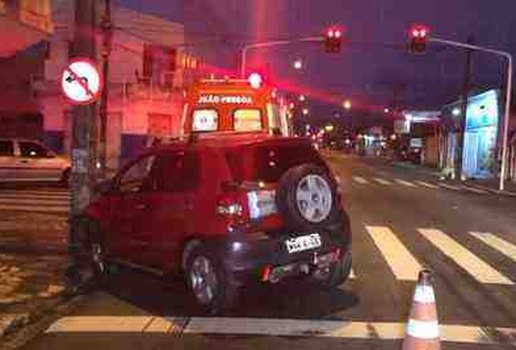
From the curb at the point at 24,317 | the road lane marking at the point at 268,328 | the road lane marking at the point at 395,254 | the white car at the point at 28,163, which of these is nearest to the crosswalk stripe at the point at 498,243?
the road lane marking at the point at 395,254

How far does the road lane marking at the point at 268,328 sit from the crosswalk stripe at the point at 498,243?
239 inches

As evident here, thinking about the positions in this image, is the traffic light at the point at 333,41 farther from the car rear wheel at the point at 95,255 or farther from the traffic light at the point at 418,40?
the car rear wheel at the point at 95,255

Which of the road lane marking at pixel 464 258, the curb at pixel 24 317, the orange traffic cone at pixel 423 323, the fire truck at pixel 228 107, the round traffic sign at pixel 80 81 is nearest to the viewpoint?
the orange traffic cone at pixel 423 323

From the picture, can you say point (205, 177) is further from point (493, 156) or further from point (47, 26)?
point (493, 156)

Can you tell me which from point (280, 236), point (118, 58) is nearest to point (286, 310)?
point (280, 236)

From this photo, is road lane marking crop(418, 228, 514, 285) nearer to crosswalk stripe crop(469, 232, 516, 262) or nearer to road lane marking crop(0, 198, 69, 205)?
crosswalk stripe crop(469, 232, 516, 262)

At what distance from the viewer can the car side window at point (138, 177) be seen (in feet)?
37.8

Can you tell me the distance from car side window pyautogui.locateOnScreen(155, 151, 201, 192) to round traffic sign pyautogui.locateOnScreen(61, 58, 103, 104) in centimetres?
214

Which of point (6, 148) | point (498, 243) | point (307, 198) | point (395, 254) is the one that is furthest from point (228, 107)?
point (307, 198)

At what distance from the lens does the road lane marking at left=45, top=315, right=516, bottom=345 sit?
9188mm

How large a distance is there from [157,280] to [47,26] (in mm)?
9458

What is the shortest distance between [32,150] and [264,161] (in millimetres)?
19518

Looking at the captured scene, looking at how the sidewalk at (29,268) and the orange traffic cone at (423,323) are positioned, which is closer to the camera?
the orange traffic cone at (423,323)

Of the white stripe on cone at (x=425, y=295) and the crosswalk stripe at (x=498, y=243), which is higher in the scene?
the white stripe on cone at (x=425, y=295)
